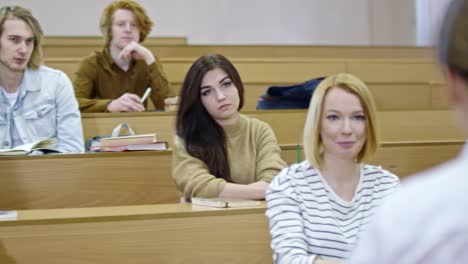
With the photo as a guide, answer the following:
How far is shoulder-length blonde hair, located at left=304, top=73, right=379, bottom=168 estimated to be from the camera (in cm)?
151

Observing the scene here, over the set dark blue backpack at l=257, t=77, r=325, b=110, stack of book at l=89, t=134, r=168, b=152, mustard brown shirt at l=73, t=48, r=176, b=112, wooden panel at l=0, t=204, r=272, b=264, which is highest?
mustard brown shirt at l=73, t=48, r=176, b=112

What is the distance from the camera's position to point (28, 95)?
2.45 metres

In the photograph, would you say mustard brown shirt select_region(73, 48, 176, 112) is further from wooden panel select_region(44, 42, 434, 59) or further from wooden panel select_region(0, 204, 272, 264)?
wooden panel select_region(0, 204, 272, 264)

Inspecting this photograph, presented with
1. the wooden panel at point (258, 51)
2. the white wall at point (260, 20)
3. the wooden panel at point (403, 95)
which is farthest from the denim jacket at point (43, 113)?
the white wall at point (260, 20)

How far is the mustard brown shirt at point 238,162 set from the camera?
6.24 feet

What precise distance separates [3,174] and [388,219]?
69.7 inches

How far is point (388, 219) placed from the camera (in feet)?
1.38

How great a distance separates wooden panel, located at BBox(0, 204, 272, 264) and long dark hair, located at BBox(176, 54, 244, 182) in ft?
0.93

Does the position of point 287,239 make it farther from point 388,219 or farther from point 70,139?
point 70,139

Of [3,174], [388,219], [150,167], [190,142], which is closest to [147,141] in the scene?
[150,167]

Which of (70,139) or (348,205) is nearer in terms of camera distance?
(348,205)

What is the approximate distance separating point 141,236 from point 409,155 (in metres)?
0.94

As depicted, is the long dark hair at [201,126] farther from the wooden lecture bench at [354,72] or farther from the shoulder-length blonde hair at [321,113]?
the wooden lecture bench at [354,72]

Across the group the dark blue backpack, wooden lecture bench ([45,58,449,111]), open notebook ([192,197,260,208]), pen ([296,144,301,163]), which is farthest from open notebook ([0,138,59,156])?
wooden lecture bench ([45,58,449,111])
